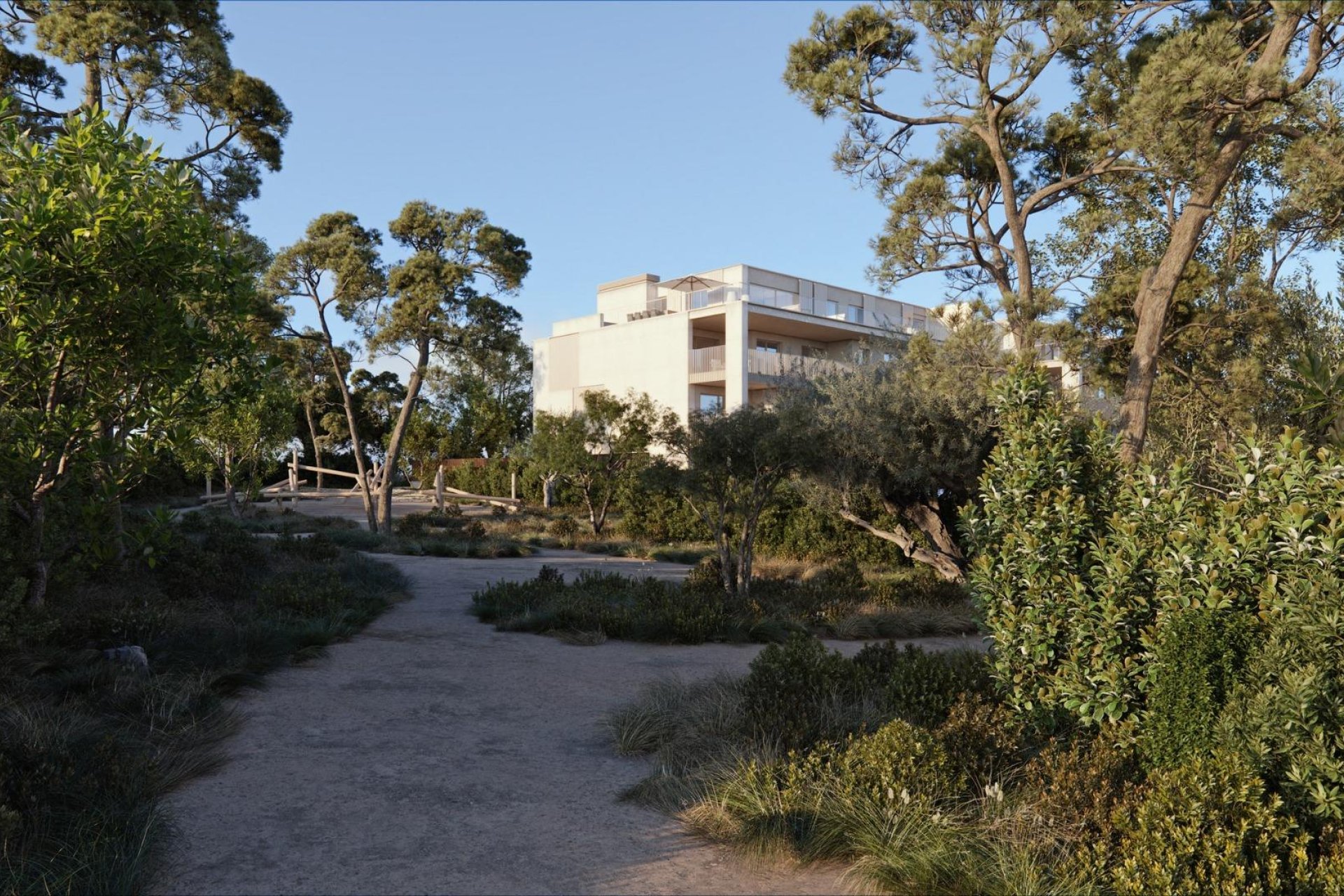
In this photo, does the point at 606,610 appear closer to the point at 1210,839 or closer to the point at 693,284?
the point at 1210,839

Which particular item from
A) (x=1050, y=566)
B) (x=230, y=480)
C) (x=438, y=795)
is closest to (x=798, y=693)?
(x=1050, y=566)

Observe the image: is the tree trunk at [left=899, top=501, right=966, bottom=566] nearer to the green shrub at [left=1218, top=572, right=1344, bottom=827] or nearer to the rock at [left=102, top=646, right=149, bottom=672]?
the green shrub at [left=1218, top=572, right=1344, bottom=827]

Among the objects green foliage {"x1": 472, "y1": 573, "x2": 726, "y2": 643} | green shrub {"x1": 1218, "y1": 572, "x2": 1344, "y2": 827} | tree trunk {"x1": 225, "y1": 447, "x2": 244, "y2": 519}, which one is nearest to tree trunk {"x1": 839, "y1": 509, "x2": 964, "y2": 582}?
green foliage {"x1": 472, "y1": 573, "x2": 726, "y2": 643}

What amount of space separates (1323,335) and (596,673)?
12421 millimetres

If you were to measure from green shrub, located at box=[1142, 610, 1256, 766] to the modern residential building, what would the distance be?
21.9m

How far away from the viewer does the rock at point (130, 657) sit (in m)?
6.57

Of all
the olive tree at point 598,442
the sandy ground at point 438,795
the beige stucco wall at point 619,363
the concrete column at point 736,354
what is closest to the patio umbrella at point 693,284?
the beige stucco wall at point 619,363

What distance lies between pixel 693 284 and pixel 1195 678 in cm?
3397

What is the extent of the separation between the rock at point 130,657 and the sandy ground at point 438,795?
80 cm

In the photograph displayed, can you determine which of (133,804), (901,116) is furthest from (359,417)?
(133,804)

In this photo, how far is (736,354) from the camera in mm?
29828

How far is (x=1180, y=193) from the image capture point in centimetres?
1545

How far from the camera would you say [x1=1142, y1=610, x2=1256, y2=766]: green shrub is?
418cm

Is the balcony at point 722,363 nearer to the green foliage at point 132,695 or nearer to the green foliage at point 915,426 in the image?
the green foliage at point 915,426
